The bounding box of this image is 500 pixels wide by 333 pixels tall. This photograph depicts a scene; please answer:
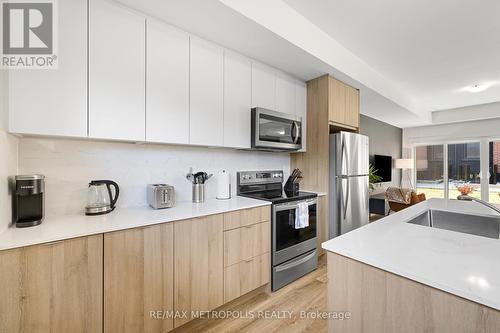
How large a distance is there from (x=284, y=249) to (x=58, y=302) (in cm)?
167

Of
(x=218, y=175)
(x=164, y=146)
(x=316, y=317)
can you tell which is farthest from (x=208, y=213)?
(x=316, y=317)

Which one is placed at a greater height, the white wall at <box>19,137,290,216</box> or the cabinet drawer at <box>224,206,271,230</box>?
the white wall at <box>19,137,290,216</box>

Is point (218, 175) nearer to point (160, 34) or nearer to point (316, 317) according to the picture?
point (160, 34)

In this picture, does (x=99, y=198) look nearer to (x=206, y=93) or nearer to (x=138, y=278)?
(x=138, y=278)

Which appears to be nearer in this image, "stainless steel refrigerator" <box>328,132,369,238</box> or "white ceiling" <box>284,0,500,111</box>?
"white ceiling" <box>284,0,500,111</box>

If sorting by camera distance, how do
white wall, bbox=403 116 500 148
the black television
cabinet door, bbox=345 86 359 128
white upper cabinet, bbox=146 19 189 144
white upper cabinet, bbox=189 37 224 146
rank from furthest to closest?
the black television, white wall, bbox=403 116 500 148, cabinet door, bbox=345 86 359 128, white upper cabinet, bbox=189 37 224 146, white upper cabinet, bbox=146 19 189 144

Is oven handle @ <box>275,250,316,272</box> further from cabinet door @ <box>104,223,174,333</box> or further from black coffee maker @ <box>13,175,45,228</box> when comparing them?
black coffee maker @ <box>13,175,45,228</box>

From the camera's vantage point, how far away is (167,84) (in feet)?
5.57

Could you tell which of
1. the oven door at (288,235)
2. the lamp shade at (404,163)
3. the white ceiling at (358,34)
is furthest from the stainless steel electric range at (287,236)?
the lamp shade at (404,163)

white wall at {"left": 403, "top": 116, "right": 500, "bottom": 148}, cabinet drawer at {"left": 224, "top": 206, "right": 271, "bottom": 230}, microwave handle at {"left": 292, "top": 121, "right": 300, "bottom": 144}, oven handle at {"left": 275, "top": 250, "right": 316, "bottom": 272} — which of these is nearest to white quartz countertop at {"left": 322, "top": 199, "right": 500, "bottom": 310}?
cabinet drawer at {"left": 224, "top": 206, "right": 271, "bottom": 230}

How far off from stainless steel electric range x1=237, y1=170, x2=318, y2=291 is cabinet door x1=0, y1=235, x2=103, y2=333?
137 cm

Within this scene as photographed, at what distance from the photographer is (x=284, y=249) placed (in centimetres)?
207

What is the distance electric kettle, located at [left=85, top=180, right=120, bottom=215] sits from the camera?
148 cm

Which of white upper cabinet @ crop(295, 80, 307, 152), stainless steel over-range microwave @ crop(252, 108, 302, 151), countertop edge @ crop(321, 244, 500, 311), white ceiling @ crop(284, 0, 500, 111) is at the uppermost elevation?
white ceiling @ crop(284, 0, 500, 111)
